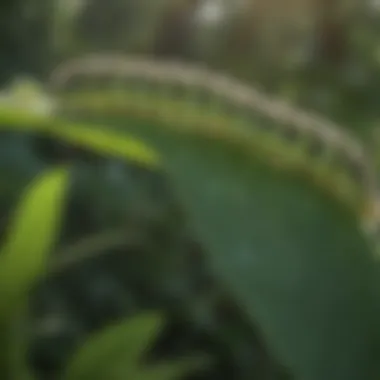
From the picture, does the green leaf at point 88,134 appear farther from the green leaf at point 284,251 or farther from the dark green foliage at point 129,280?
the dark green foliage at point 129,280

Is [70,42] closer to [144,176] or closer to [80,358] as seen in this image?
[144,176]

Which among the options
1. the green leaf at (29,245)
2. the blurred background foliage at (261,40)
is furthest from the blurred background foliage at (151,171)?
the green leaf at (29,245)

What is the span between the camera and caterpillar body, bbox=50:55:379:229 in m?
0.48

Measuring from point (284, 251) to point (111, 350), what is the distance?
14cm

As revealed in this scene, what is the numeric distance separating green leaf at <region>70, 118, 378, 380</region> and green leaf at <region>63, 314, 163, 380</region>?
4.2 inches

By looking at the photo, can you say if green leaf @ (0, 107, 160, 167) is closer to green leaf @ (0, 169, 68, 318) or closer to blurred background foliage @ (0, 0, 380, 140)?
green leaf @ (0, 169, 68, 318)

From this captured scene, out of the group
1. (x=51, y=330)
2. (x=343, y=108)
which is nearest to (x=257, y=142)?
(x=343, y=108)

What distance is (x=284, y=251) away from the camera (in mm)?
444

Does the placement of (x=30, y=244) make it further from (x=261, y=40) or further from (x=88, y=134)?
(x=261, y=40)

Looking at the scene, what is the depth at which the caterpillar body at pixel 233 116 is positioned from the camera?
477 millimetres

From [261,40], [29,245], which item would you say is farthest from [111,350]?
[261,40]

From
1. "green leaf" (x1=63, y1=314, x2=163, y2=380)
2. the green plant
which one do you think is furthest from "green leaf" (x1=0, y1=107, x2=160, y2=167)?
"green leaf" (x1=63, y1=314, x2=163, y2=380)

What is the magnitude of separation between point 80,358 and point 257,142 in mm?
174

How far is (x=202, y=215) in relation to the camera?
1.48 ft
